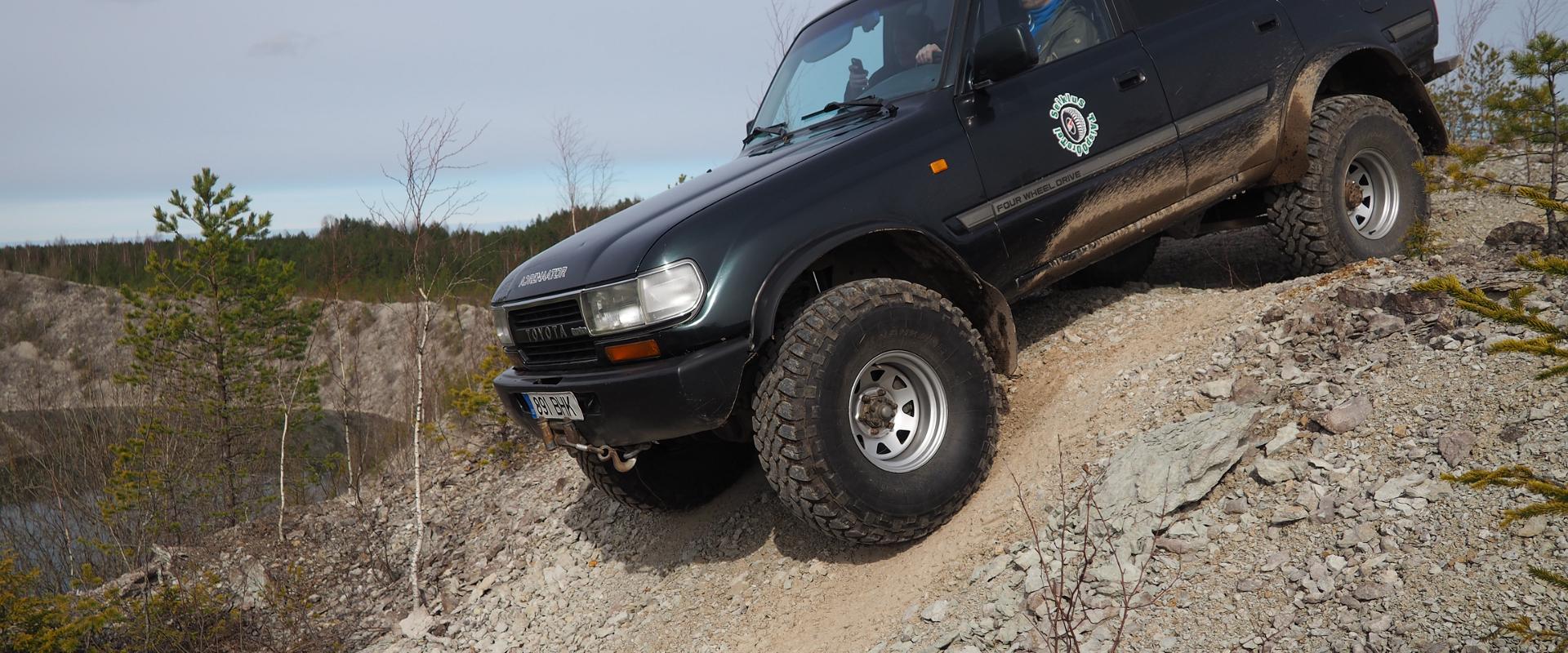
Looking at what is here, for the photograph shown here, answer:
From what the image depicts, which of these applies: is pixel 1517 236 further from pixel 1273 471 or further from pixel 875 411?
pixel 875 411

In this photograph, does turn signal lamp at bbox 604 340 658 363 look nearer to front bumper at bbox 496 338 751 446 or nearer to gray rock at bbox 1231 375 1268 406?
front bumper at bbox 496 338 751 446

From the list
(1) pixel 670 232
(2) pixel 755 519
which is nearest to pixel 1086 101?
(1) pixel 670 232

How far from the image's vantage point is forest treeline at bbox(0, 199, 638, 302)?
343 inches

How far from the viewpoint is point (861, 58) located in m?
4.70

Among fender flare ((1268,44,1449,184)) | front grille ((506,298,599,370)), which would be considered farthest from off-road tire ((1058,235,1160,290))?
front grille ((506,298,599,370))

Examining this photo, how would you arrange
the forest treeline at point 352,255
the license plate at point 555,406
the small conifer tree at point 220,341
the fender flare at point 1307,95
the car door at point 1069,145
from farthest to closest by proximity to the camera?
the small conifer tree at point 220,341
the forest treeline at point 352,255
the fender flare at point 1307,95
the car door at point 1069,145
the license plate at point 555,406

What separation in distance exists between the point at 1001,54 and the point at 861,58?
3.26ft

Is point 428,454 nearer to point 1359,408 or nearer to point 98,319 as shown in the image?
point 1359,408

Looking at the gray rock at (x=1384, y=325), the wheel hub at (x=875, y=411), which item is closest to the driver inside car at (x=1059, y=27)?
the gray rock at (x=1384, y=325)

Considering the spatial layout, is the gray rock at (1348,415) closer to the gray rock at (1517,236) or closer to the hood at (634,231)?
the gray rock at (1517,236)

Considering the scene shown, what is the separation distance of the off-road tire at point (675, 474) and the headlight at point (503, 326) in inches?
25.8

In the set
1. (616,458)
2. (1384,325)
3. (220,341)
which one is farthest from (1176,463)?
(220,341)

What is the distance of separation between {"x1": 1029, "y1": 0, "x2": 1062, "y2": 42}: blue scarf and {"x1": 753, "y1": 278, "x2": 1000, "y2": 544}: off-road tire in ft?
5.36

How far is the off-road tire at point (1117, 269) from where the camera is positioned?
5.90 m
